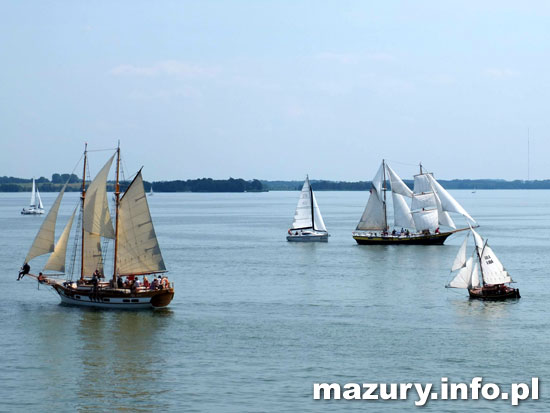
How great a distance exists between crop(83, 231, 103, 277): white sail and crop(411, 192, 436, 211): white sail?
60113mm

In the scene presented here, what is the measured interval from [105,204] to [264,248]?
4995cm

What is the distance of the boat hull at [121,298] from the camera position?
58625 mm

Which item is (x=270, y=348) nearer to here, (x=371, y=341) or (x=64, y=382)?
(x=371, y=341)

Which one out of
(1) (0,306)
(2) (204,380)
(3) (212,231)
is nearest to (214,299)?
(1) (0,306)

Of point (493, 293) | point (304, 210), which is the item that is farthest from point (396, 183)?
point (493, 293)

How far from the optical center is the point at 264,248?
110 m

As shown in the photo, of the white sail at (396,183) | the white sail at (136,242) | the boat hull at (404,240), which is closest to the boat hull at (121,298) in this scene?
the white sail at (136,242)

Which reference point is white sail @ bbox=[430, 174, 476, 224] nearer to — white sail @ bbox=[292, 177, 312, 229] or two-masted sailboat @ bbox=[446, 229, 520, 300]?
white sail @ bbox=[292, 177, 312, 229]

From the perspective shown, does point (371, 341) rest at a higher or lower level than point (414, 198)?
lower

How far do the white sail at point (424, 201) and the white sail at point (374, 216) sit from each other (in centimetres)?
409

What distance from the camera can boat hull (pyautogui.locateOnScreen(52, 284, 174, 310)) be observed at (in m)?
58.6

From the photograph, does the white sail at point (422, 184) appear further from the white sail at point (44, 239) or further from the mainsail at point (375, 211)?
the white sail at point (44, 239)

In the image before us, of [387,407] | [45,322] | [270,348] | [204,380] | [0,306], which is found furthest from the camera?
[0,306]

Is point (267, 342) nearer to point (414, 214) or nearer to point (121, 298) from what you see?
point (121, 298)
